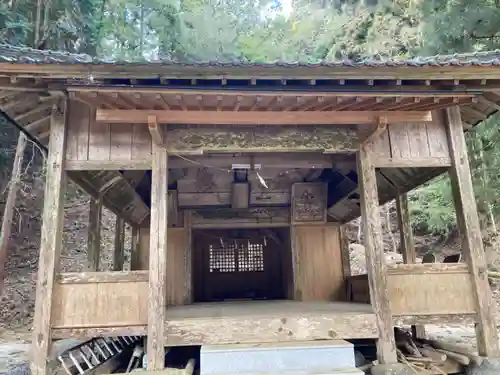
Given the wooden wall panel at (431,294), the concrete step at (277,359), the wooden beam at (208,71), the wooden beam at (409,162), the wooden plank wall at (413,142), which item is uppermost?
the wooden beam at (208,71)

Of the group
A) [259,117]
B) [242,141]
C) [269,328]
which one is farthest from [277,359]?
[259,117]

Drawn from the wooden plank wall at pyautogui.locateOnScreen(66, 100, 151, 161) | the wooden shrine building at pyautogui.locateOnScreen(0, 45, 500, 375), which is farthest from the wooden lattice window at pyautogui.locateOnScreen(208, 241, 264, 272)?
the wooden plank wall at pyautogui.locateOnScreen(66, 100, 151, 161)

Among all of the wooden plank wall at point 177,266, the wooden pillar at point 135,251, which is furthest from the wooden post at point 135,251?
the wooden plank wall at point 177,266

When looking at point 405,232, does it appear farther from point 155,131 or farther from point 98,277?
point 98,277

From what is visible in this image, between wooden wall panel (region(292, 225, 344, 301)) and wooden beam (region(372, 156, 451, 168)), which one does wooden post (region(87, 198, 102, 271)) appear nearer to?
wooden wall panel (region(292, 225, 344, 301))

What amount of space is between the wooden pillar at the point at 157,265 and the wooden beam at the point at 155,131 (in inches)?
3.6

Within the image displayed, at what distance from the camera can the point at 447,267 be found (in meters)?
4.41

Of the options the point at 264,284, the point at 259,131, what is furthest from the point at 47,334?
the point at 264,284

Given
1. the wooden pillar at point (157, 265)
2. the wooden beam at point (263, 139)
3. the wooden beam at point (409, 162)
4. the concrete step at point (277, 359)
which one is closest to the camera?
the concrete step at point (277, 359)

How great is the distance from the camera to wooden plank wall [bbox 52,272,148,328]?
3.99 meters

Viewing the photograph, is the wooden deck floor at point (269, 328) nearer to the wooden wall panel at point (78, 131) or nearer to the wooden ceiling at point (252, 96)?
the wooden wall panel at point (78, 131)

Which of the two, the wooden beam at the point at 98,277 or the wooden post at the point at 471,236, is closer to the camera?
the wooden beam at the point at 98,277

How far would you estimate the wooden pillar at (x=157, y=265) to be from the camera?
394 centimetres

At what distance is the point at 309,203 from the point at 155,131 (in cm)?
424
